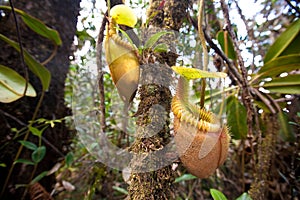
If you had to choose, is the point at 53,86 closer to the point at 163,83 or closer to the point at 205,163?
the point at 163,83

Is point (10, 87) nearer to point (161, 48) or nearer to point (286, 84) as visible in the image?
point (161, 48)

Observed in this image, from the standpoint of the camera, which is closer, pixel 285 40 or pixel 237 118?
pixel 285 40

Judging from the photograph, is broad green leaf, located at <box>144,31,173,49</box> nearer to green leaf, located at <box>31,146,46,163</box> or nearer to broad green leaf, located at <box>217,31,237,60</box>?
broad green leaf, located at <box>217,31,237,60</box>

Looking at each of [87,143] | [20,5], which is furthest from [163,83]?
[20,5]

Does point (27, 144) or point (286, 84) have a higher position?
point (286, 84)

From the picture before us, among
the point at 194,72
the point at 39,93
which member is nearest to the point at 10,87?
the point at 39,93

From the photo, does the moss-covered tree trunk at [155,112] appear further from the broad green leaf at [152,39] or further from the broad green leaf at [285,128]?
the broad green leaf at [285,128]
